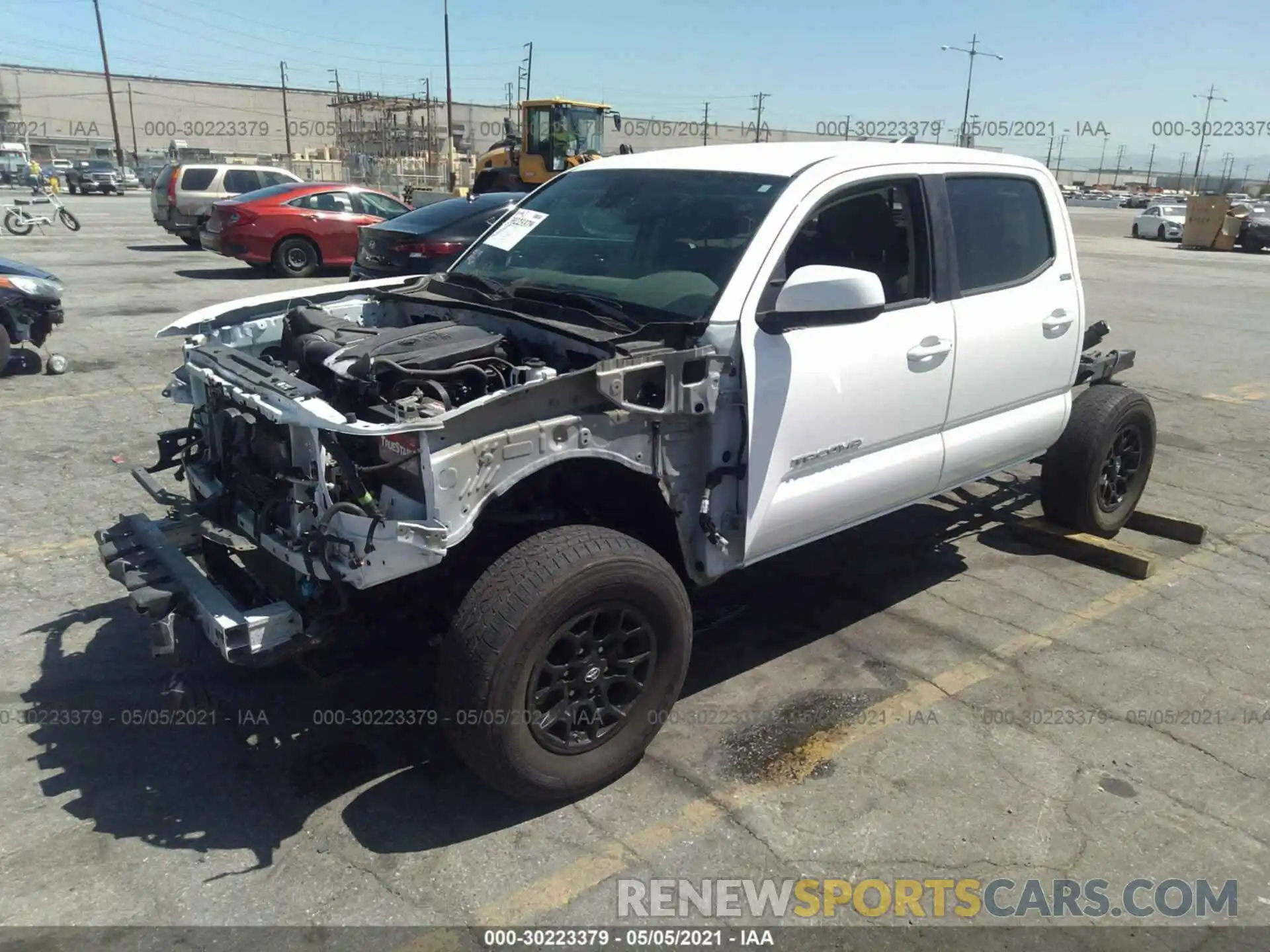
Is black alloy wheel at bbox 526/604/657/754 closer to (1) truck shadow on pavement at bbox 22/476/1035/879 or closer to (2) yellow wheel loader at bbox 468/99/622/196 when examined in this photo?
(1) truck shadow on pavement at bbox 22/476/1035/879

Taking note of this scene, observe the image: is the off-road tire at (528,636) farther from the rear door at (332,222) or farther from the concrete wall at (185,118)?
the concrete wall at (185,118)

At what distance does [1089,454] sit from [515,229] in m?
3.26

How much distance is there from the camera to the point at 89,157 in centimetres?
6956

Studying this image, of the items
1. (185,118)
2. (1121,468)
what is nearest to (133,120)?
(185,118)

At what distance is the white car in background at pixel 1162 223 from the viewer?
118 ft

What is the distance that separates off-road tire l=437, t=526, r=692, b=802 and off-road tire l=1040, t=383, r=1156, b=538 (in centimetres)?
301

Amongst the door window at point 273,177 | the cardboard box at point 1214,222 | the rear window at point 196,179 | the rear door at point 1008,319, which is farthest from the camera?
the cardboard box at point 1214,222

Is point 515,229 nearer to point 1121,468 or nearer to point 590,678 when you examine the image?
point 590,678

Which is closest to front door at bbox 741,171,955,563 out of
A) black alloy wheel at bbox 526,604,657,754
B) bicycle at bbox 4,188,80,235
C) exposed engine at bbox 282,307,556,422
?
black alloy wheel at bbox 526,604,657,754

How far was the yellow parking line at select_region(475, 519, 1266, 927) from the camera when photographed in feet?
9.14

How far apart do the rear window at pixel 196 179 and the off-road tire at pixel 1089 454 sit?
61.5 ft

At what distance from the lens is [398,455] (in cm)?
280
